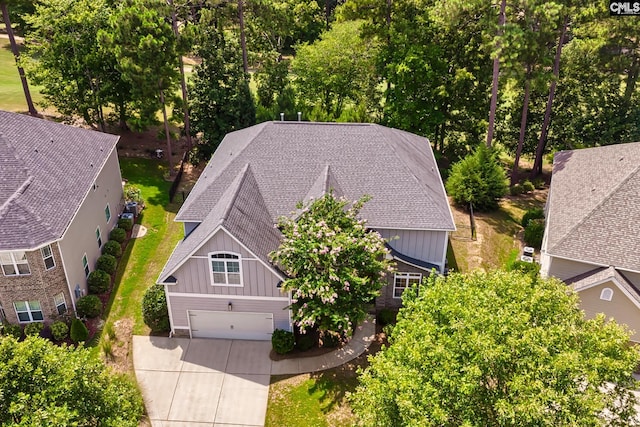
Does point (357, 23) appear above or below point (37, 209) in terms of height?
above

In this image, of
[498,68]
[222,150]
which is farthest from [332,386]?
[498,68]

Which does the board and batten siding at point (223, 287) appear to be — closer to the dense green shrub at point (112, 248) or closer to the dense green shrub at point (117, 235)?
the dense green shrub at point (112, 248)

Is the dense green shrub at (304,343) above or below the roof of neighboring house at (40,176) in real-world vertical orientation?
below

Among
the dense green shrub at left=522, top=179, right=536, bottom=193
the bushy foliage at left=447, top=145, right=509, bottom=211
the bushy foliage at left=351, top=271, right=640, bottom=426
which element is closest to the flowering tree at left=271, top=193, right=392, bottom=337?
the bushy foliage at left=351, top=271, right=640, bottom=426

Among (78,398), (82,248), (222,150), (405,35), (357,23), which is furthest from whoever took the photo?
(357,23)

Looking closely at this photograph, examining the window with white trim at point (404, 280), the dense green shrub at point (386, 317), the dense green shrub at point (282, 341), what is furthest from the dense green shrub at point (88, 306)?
the window with white trim at point (404, 280)

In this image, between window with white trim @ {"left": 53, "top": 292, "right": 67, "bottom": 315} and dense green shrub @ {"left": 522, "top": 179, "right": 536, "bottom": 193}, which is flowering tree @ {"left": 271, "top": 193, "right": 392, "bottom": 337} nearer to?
window with white trim @ {"left": 53, "top": 292, "right": 67, "bottom": 315}

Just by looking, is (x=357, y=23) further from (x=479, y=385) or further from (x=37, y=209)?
(x=479, y=385)
